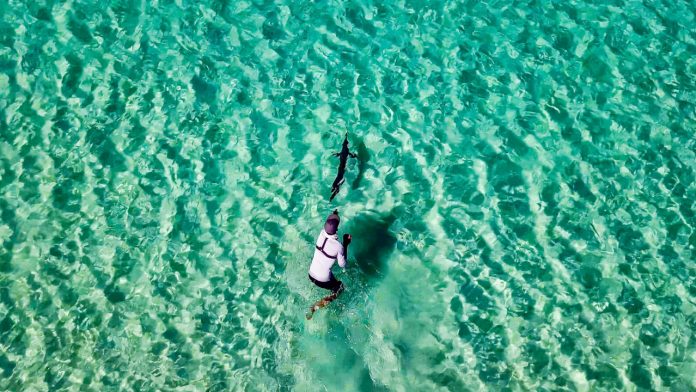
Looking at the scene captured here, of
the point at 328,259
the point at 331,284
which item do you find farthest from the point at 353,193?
the point at 328,259

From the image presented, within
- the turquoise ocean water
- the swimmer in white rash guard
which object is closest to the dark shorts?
the swimmer in white rash guard

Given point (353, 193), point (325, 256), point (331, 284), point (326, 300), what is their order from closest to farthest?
point (325, 256), point (331, 284), point (326, 300), point (353, 193)

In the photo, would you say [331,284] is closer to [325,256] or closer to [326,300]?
[326,300]

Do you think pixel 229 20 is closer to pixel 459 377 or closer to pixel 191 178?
pixel 191 178

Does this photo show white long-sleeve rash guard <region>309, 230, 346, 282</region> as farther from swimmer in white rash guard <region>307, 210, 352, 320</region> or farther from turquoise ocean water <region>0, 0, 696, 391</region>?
turquoise ocean water <region>0, 0, 696, 391</region>

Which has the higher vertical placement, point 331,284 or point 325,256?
point 325,256

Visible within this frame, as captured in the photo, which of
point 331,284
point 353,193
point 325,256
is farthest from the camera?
point 353,193
